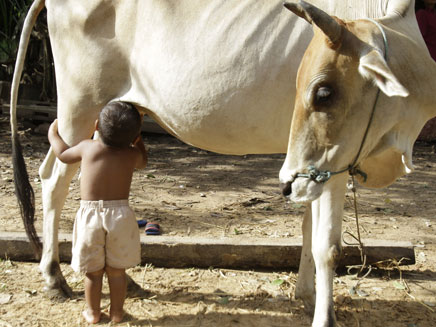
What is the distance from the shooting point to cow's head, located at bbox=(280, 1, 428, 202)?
2.04 meters

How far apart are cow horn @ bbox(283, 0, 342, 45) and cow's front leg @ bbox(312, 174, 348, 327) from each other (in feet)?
2.62

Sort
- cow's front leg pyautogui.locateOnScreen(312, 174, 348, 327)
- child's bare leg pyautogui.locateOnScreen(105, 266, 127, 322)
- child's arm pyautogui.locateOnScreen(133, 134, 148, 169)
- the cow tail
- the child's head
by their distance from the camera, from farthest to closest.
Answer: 1. the cow tail
2. child's arm pyautogui.locateOnScreen(133, 134, 148, 169)
3. child's bare leg pyautogui.locateOnScreen(105, 266, 127, 322)
4. the child's head
5. cow's front leg pyautogui.locateOnScreen(312, 174, 348, 327)

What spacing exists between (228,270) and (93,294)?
1045 mm

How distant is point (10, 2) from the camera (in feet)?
28.8

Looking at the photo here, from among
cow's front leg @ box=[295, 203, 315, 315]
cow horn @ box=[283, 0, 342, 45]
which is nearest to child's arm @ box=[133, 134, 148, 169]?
cow's front leg @ box=[295, 203, 315, 315]

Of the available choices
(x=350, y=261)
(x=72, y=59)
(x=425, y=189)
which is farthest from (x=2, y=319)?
(x=425, y=189)

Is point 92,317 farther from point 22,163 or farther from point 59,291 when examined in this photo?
point 22,163

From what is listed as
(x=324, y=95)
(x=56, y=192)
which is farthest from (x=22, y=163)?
(x=324, y=95)

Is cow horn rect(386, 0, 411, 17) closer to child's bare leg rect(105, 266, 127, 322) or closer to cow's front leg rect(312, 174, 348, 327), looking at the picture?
cow's front leg rect(312, 174, 348, 327)

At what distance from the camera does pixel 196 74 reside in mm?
A: 2713

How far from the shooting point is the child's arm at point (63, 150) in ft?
9.22

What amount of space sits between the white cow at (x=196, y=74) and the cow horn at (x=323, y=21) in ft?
1.22

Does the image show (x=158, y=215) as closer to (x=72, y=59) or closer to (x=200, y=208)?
(x=200, y=208)

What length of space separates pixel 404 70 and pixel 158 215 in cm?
290
